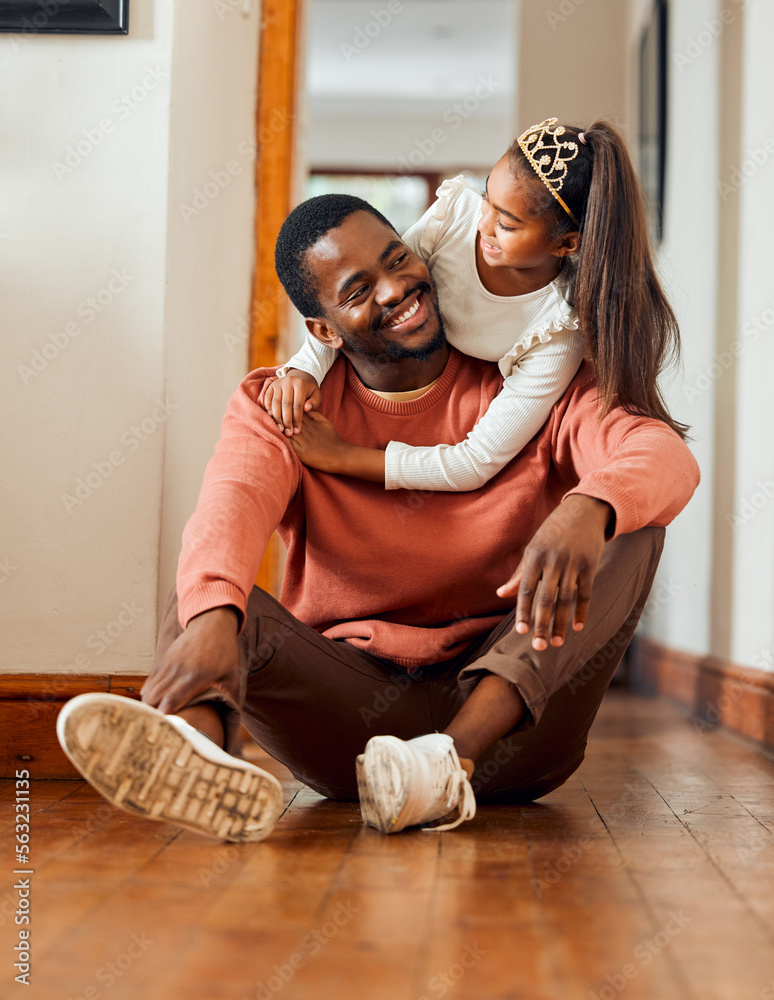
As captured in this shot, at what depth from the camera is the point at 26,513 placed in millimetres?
1725

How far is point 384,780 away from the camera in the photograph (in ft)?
3.65

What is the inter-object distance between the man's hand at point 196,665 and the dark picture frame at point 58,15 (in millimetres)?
1186

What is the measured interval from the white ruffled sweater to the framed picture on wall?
7.24 ft

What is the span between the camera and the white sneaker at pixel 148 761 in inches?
37.4

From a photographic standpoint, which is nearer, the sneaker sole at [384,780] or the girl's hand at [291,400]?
the sneaker sole at [384,780]

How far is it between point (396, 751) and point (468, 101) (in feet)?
24.7

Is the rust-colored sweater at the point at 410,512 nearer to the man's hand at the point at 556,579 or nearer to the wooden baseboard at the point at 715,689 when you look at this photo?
the man's hand at the point at 556,579

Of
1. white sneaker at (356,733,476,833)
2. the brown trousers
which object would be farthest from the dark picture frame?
white sneaker at (356,733,476,833)

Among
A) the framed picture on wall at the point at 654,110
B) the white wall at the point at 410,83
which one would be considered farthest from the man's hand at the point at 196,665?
the white wall at the point at 410,83

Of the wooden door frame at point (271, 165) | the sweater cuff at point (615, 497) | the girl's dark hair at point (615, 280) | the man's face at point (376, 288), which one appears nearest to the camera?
the sweater cuff at point (615, 497)

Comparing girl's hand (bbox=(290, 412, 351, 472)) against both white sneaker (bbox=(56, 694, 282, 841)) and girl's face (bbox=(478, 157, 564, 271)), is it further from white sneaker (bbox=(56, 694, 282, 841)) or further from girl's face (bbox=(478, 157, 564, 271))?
white sneaker (bbox=(56, 694, 282, 841))

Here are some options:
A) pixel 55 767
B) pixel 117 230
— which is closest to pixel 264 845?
pixel 55 767

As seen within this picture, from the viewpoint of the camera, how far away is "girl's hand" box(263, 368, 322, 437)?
1421 mm

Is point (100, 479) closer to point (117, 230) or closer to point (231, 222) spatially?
point (117, 230)
